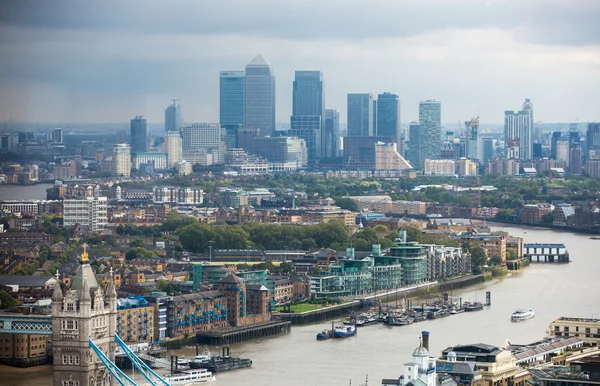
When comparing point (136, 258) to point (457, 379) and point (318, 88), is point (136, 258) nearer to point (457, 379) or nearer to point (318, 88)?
point (457, 379)

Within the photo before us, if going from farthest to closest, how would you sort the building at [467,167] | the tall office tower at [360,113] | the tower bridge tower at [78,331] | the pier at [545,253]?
the tall office tower at [360,113] → the building at [467,167] → the pier at [545,253] → the tower bridge tower at [78,331]

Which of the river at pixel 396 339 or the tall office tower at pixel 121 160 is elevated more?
the tall office tower at pixel 121 160

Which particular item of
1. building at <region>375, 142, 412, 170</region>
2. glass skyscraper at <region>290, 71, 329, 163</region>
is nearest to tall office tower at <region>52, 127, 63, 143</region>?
building at <region>375, 142, 412, 170</region>

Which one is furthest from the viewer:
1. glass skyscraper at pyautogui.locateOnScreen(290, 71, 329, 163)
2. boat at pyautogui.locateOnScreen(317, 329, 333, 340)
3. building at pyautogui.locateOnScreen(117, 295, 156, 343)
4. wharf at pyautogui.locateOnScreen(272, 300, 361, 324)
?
glass skyscraper at pyautogui.locateOnScreen(290, 71, 329, 163)

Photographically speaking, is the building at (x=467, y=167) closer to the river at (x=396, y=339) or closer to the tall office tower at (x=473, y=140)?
the tall office tower at (x=473, y=140)

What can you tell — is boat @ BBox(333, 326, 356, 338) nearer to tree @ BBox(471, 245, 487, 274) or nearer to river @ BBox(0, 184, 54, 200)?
tree @ BBox(471, 245, 487, 274)

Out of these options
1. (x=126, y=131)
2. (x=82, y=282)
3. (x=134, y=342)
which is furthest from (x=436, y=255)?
(x=126, y=131)

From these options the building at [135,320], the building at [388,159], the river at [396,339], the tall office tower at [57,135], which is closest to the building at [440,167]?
the building at [388,159]
